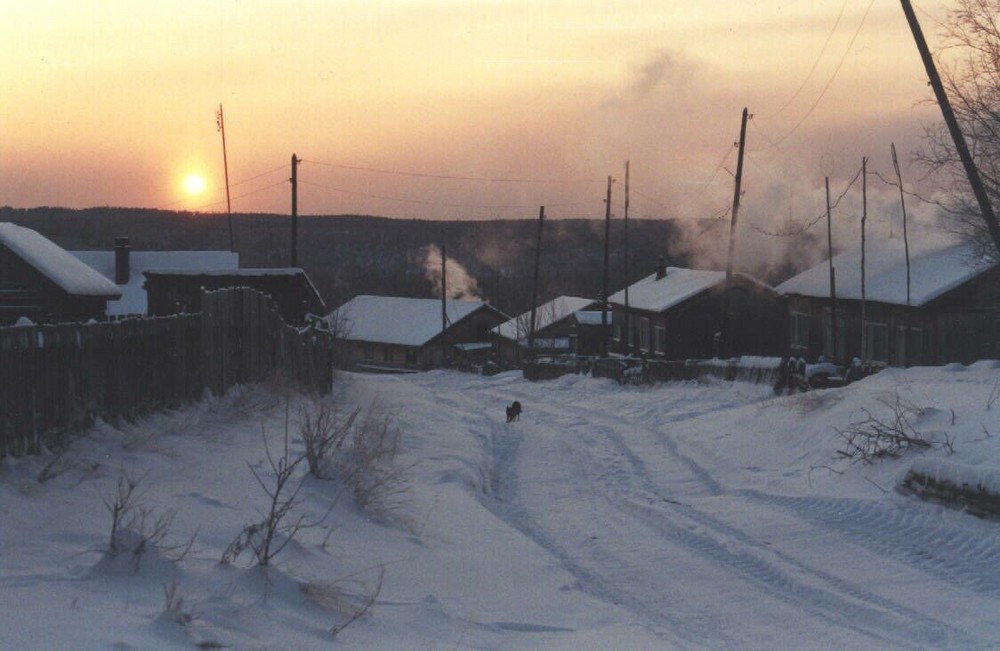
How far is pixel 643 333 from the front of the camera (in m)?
61.3

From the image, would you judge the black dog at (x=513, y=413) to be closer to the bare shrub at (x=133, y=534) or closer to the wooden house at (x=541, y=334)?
the bare shrub at (x=133, y=534)

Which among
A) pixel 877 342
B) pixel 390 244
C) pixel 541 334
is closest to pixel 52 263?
pixel 877 342

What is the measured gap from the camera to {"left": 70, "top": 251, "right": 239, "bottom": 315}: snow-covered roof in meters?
43.6

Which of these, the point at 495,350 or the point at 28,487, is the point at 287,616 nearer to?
the point at 28,487

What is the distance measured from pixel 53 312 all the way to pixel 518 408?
13.0 meters

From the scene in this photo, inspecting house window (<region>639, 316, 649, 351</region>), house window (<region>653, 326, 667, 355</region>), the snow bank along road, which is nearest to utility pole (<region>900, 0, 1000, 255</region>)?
the snow bank along road

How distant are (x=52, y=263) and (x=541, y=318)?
54876 mm

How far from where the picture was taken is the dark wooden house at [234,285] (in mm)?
29798

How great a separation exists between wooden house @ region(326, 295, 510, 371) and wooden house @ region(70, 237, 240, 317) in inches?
1131

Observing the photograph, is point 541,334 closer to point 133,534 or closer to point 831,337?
point 831,337

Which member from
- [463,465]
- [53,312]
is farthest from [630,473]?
[53,312]

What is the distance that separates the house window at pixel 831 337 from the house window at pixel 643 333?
14164 millimetres

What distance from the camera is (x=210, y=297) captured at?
48.8 feet

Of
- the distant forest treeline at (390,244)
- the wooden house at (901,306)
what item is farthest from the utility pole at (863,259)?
the distant forest treeline at (390,244)
